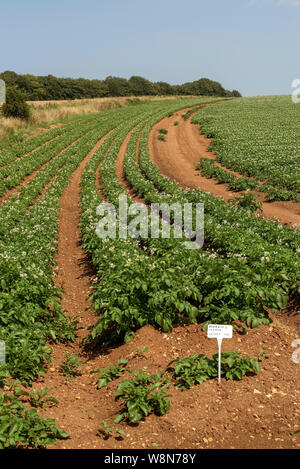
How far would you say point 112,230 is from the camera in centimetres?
1231

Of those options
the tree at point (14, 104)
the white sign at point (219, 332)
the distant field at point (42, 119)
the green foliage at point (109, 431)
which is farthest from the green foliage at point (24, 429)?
the tree at point (14, 104)

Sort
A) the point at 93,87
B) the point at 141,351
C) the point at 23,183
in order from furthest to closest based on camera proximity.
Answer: the point at 93,87 < the point at 23,183 < the point at 141,351

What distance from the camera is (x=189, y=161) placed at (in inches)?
1177

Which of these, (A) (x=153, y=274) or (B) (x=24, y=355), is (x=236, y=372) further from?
(B) (x=24, y=355)

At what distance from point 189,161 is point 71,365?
25004mm

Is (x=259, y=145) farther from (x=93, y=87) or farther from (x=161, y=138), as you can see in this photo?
(x=93, y=87)

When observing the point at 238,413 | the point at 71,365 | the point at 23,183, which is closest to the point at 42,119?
the point at 23,183

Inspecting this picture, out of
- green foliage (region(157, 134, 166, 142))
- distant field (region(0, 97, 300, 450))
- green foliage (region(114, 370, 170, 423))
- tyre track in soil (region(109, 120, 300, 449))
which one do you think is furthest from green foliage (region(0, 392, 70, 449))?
green foliage (region(157, 134, 166, 142))

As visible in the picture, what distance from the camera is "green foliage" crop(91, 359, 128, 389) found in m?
6.13

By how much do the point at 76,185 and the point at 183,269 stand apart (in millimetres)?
15524

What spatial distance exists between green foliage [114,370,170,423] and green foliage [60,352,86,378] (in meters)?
1.17

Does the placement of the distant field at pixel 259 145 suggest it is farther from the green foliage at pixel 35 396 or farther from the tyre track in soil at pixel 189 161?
the green foliage at pixel 35 396

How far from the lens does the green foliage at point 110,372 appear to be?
6.13 m

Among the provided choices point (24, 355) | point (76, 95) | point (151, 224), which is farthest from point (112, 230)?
point (76, 95)
